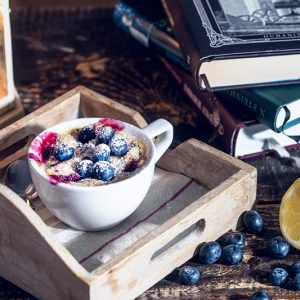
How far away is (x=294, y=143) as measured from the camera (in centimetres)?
128

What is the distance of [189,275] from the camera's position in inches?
40.7

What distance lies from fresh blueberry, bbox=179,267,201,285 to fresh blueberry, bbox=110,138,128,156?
154 mm

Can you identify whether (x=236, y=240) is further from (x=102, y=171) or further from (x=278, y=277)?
(x=102, y=171)

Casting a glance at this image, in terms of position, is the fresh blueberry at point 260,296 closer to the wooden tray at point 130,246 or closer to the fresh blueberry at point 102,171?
the wooden tray at point 130,246

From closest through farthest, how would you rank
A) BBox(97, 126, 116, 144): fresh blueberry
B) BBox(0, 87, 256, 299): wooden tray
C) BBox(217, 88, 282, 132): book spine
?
BBox(0, 87, 256, 299): wooden tray < BBox(97, 126, 116, 144): fresh blueberry < BBox(217, 88, 282, 132): book spine

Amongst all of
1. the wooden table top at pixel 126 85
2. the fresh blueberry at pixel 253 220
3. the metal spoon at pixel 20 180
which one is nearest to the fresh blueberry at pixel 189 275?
the wooden table top at pixel 126 85

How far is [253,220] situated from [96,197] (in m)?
0.22

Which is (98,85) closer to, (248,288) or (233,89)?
(233,89)

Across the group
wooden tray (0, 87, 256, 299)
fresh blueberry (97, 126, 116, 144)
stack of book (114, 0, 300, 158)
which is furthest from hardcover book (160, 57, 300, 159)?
fresh blueberry (97, 126, 116, 144)

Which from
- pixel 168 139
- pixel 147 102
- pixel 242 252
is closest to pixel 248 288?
pixel 242 252

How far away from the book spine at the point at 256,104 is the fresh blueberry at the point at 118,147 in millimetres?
243

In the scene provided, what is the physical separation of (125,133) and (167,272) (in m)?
0.17

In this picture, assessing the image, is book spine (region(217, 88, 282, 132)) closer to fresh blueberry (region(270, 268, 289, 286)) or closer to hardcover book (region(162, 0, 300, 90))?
hardcover book (region(162, 0, 300, 90))

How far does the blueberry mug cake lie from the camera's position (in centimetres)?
100
